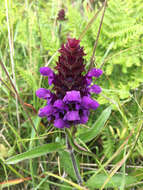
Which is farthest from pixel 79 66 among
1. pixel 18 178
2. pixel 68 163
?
pixel 18 178

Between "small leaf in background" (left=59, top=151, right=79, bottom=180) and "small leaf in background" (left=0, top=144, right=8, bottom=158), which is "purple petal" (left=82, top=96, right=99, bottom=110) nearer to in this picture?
"small leaf in background" (left=59, top=151, right=79, bottom=180)

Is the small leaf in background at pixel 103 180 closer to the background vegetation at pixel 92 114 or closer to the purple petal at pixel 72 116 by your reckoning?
the background vegetation at pixel 92 114

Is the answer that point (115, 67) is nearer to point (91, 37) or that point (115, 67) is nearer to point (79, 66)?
point (91, 37)

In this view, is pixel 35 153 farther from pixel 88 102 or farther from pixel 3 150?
pixel 3 150

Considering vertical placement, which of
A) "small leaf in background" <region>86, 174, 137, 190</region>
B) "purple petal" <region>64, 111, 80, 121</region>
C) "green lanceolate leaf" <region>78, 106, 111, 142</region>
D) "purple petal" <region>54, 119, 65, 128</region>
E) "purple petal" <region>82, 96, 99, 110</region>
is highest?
"purple petal" <region>82, 96, 99, 110</region>

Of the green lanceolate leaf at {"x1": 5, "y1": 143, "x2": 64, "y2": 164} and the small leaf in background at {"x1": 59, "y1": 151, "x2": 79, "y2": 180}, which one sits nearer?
the green lanceolate leaf at {"x1": 5, "y1": 143, "x2": 64, "y2": 164}

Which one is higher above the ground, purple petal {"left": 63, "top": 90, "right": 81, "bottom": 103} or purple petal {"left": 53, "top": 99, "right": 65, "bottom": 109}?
purple petal {"left": 63, "top": 90, "right": 81, "bottom": 103}

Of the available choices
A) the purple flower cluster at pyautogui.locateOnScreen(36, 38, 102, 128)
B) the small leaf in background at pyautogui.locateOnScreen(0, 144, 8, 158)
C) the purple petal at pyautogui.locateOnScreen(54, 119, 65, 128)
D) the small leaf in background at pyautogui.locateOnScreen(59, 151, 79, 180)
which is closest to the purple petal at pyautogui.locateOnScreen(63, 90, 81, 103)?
the purple flower cluster at pyautogui.locateOnScreen(36, 38, 102, 128)
